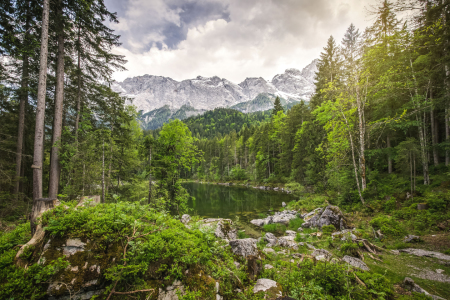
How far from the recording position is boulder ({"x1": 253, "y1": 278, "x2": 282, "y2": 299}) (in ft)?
11.5

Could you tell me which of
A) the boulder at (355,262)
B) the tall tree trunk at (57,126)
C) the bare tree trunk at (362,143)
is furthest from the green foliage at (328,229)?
the tall tree trunk at (57,126)

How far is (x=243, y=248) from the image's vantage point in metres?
5.25

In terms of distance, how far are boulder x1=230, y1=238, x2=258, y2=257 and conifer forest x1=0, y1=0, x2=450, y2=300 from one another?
38mm

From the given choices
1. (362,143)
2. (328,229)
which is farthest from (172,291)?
(362,143)

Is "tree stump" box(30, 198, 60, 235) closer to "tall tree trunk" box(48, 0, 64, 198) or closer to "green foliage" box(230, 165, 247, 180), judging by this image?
"tall tree trunk" box(48, 0, 64, 198)

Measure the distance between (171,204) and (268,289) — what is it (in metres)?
10.3

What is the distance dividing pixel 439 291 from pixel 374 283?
6.81 ft

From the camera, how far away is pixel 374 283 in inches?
156

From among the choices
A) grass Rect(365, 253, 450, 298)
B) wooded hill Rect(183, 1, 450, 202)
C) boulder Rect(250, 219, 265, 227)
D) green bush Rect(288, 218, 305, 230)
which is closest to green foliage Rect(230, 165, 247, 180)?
wooded hill Rect(183, 1, 450, 202)

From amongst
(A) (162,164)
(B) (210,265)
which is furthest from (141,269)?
(A) (162,164)

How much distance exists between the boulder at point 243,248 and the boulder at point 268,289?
1109 mm

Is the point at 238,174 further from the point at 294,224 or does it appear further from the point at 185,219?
the point at 185,219

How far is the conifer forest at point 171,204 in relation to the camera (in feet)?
8.79

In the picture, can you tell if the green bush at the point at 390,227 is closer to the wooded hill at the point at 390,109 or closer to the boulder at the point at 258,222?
the wooded hill at the point at 390,109
